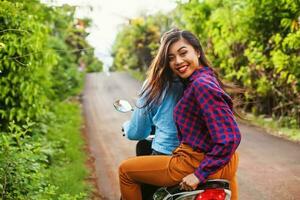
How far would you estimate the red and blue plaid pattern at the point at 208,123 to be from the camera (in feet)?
9.49

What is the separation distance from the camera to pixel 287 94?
10.7 m

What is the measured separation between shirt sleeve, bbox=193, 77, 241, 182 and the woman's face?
0.33m

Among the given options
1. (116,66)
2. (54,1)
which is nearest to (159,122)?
(54,1)

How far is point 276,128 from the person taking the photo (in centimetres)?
1059

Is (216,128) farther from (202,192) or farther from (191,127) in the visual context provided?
(202,192)

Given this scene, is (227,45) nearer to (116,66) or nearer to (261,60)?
(261,60)

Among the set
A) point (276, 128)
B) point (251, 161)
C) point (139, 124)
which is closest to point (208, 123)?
point (139, 124)

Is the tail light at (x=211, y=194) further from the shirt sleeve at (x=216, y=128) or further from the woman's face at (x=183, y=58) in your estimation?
the woman's face at (x=183, y=58)

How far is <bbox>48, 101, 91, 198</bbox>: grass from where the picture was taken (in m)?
6.45

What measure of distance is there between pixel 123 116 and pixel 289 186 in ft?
29.3

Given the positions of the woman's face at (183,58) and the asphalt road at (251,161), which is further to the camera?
the asphalt road at (251,161)

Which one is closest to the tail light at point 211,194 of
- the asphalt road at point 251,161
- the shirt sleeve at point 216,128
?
the shirt sleeve at point 216,128

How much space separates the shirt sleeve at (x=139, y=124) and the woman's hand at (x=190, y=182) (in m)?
0.75

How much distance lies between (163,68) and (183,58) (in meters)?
0.18
